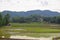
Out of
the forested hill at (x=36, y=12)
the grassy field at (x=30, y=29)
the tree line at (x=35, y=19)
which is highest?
the forested hill at (x=36, y=12)

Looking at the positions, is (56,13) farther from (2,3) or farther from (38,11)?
(2,3)

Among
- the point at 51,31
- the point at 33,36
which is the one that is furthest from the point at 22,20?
the point at 51,31

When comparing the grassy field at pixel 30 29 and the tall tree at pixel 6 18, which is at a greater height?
the tall tree at pixel 6 18

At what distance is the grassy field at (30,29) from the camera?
146cm

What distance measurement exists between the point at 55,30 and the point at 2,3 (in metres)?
0.57

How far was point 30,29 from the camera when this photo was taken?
1471 mm

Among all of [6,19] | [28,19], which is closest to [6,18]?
[6,19]

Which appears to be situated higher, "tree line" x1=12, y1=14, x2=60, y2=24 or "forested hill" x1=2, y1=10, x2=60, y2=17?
"forested hill" x1=2, y1=10, x2=60, y2=17

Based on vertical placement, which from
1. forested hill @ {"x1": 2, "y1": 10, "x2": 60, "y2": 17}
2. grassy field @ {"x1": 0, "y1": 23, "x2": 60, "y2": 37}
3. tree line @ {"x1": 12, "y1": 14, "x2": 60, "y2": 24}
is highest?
forested hill @ {"x1": 2, "y1": 10, "x2": 60, "y2": 17}

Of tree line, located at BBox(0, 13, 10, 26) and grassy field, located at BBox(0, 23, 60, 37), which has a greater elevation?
A: tree line, located at BBox(0, 13, 10, 26)

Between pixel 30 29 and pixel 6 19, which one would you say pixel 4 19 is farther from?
pixel 30 29

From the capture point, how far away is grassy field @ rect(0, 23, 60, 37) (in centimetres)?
146

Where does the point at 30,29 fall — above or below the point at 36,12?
below

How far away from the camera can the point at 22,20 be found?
1491 millimetres
